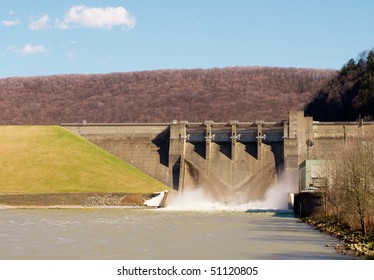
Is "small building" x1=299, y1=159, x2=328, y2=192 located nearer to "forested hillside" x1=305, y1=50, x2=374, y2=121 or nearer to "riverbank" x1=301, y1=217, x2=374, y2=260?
"riverbank" x1=301, y1=217, x2=374, y2=260

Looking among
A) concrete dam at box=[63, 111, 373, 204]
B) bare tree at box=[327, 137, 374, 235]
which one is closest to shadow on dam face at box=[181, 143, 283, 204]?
concrete dam at box=[63, 111, 373, 204]

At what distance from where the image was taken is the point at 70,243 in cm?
3700

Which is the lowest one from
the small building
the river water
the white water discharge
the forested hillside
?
the white water discharge

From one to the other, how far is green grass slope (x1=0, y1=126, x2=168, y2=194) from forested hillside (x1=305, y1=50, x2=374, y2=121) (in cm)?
4960

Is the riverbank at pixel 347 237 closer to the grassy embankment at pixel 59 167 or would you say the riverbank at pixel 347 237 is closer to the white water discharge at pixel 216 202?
the white water discharge at pixel 216 202

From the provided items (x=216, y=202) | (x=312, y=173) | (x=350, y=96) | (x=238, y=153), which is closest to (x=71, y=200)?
(x=216, y=202)

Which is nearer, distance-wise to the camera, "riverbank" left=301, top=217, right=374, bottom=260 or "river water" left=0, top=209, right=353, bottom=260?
"riverbank" left=301, top=217, right=374, bottom=260

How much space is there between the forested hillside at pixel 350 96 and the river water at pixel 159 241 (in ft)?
269

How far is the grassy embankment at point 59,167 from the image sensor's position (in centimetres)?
9038

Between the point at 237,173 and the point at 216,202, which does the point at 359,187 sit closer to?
the point at 216,202

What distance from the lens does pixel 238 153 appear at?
4033 inches

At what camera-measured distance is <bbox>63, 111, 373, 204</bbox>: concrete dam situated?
3922 inches

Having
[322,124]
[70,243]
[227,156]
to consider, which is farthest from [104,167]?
[70,243]

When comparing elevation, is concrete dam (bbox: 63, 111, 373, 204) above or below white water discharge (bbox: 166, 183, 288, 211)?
above
